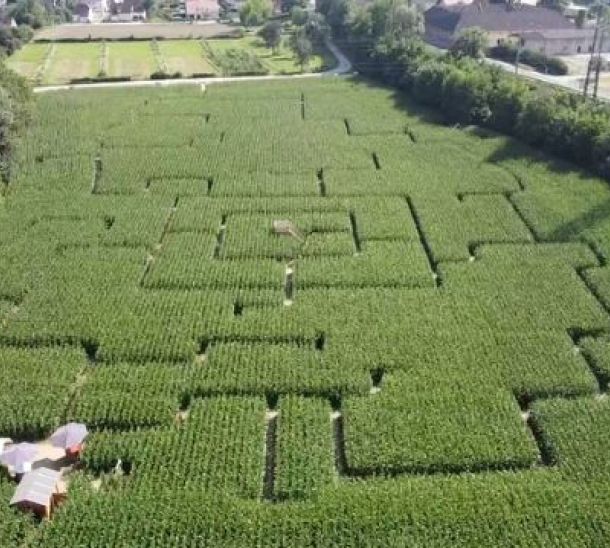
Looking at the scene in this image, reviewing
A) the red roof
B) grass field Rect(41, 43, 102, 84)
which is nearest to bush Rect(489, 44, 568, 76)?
grass field Rect(41, 43, 102, 84)

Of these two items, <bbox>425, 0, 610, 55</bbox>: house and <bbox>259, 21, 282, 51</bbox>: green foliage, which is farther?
<bbox>259, 21, 282, 51</bbox>: green foliage

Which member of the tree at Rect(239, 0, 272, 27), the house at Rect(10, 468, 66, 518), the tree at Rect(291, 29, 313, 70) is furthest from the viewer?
the tree at Rect(239, 0, 272, 27)

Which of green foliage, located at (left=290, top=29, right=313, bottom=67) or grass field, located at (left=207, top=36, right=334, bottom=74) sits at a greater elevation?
green foliage, located at (left=290, top=29, right=313, bottom=67)

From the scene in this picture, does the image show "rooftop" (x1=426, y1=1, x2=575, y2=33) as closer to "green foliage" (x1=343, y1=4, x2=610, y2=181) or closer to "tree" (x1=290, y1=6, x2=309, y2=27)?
"green foliage" (x1=343, y1=4, x2=610, y2=181)

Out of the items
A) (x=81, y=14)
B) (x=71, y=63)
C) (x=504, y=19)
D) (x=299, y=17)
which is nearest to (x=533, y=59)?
(x=504, y=19)

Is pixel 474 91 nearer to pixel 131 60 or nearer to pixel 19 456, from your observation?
pixel 131 60

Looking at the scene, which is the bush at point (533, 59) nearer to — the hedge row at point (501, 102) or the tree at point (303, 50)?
the hedge row at point (501, 102)
